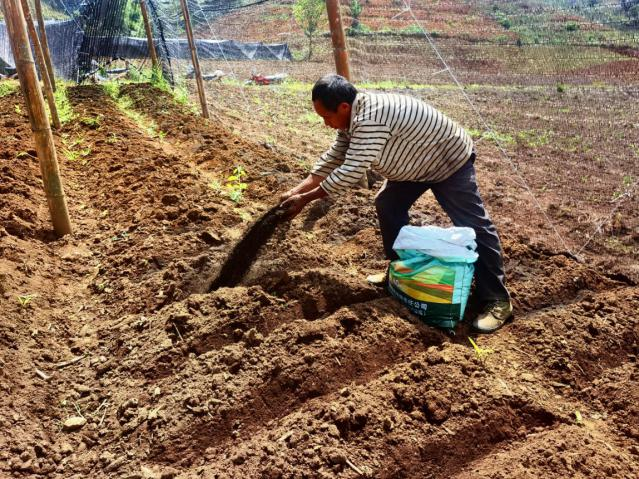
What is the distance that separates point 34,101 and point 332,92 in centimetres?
240

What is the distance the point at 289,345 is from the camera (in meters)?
2.89

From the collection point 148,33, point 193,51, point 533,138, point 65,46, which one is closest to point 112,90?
point 148,33

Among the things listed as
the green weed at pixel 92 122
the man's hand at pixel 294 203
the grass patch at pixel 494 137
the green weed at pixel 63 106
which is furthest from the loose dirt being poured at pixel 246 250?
the green weed at pixel 63 106

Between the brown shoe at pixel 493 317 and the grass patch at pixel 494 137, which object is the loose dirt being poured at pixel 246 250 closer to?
the brown shoe at pixel 493 317

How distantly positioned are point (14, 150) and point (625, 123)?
9.69 m

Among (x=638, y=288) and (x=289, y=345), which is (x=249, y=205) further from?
(x=638, y=288)

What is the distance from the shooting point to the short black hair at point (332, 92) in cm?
296

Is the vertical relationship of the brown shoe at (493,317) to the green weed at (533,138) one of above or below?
above

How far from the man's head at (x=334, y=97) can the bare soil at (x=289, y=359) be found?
1054 mm

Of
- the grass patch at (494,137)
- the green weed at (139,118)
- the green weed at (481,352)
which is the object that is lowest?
the grass patch at (494,137)

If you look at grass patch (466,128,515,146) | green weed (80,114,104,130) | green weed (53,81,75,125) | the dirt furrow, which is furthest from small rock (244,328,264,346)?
green weed (53,81,75,125)

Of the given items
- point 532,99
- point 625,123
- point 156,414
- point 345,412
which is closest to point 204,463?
point 156,414

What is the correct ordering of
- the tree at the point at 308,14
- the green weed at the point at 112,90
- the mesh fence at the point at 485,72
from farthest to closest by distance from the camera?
1. the tree at the point at 308,14
2. the green weed at the point at 112,90
3. the mesh fence at the point at 485,72

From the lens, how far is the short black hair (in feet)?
9.72
